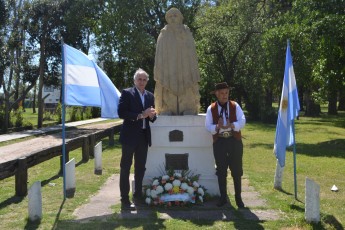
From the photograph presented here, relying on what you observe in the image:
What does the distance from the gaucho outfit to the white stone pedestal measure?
51 centimetres

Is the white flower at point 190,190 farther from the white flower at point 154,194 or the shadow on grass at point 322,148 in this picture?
the shadow on grass at point 322,148

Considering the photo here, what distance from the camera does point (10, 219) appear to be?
234 inches

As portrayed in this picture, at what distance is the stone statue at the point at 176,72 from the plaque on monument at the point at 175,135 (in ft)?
1.44

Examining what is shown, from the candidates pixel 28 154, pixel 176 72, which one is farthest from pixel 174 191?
pixel 28 154

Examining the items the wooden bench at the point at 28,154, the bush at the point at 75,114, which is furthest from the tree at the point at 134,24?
the bush at the point at 75,114

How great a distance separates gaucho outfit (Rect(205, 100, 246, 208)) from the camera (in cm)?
619

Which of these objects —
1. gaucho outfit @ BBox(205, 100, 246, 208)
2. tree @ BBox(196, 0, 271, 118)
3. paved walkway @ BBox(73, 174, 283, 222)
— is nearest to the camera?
paved walkway @ BBox(73, 174, 283, 222)

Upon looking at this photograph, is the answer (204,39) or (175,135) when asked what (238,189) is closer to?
(175,135)

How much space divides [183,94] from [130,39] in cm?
1438

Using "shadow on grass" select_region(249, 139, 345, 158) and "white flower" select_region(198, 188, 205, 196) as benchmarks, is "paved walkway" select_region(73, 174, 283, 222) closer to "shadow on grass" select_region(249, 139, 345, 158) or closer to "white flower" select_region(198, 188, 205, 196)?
"white flower" select_region(198, 188, 205, 196)

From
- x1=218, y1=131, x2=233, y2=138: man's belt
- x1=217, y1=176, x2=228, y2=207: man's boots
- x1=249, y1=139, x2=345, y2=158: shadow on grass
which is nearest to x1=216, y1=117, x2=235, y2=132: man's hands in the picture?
x1=218, y1=131, x2=233, y2=138: man's belt

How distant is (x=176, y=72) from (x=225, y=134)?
1472 millimetres

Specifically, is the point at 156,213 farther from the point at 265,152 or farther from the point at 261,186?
the point at 265,152

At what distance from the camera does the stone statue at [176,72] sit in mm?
7020
